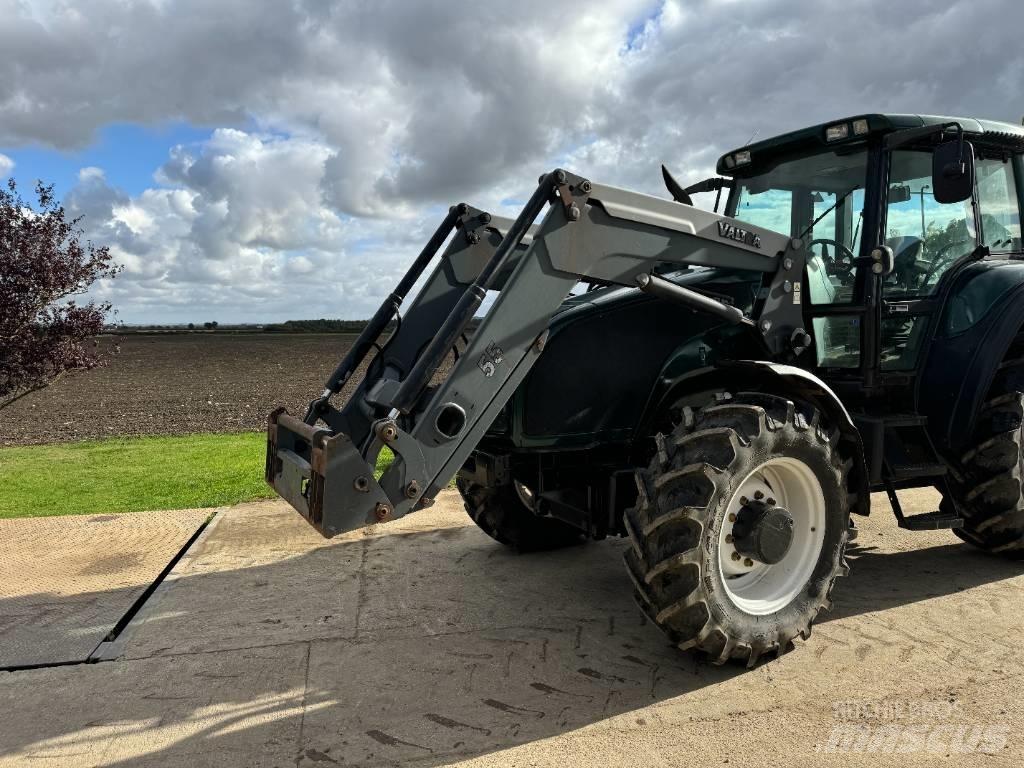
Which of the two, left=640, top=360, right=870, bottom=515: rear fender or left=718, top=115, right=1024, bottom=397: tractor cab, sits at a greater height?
left=718, top=115, right=1024, bottom=397: tractor cab

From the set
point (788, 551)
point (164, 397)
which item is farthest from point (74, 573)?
point (164, 397)

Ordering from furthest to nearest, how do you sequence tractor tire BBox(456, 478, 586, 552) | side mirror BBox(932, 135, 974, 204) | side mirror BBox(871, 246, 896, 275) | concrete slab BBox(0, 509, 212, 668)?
1. tractor tire BBox(456, 478, 586, 552)
2. side mirror BBox(871, 246, 896, 275)
3. concrete slab BBox(0, 509, 212, 668)
4. side mirror BBox(932, 135, 974, 204)

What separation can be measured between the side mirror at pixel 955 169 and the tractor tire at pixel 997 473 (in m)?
1.36

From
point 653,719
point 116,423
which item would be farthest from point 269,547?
point 116,423

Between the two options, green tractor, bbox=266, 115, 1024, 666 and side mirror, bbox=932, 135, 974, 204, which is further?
side mirror, bbox=932, 135, 974, 204

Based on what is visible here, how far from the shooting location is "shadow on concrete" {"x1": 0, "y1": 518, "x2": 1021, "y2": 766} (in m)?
3.21

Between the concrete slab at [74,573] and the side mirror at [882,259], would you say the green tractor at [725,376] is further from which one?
the concrete slab at [74,573]

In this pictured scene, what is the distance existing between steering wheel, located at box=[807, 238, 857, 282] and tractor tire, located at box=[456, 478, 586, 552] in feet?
7.64

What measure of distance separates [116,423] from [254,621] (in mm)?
11454

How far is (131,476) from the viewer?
8734mm

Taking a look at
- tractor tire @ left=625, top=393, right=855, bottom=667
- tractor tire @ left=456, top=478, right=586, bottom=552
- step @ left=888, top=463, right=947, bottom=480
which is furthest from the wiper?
tractor tire @ left=456, top=478, right=586, bottom=552

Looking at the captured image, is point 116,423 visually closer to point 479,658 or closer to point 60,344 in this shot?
point 60,344

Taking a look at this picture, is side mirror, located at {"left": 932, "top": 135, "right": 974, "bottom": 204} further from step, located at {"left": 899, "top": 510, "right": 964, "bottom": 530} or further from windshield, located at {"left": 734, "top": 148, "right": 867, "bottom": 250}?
step, located at {"left": 899, "top": 510, "right": 964, "bottom": 530}

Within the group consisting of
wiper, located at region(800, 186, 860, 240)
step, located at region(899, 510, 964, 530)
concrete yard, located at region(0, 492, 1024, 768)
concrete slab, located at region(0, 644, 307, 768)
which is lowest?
concrete slab, located at region(0, 644, 307, 768)
